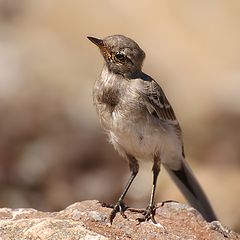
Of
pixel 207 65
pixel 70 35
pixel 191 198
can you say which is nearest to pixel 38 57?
pixel 70 35

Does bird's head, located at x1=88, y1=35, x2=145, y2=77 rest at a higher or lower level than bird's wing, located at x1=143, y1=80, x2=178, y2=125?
higher

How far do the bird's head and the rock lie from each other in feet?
5.69

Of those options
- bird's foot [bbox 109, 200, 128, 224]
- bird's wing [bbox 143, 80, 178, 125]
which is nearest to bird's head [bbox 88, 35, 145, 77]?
bird's wing [bbox 143, 80, 178, 125]

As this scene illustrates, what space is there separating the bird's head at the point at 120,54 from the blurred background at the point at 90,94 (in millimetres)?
4394

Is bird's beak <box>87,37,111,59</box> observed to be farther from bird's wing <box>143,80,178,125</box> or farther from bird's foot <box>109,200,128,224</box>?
bird's foot <box>109,200,128,224</box>

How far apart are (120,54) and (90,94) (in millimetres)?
8551

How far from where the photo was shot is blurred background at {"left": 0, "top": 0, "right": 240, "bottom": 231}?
57.8 ft

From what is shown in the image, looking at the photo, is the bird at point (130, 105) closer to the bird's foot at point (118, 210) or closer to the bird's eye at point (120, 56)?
the bird's eye at point (120, 56)

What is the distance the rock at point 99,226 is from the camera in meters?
9.62

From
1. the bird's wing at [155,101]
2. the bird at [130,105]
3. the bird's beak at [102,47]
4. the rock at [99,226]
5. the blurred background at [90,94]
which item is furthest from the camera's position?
the blurred background at [90,94]

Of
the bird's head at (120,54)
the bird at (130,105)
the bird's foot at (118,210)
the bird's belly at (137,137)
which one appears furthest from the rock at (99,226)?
the bird's head at (120,54)

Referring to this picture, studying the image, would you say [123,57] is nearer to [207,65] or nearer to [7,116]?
[7,116]

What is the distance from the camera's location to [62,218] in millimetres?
10086

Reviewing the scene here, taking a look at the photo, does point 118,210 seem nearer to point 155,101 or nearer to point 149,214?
point 149,214
